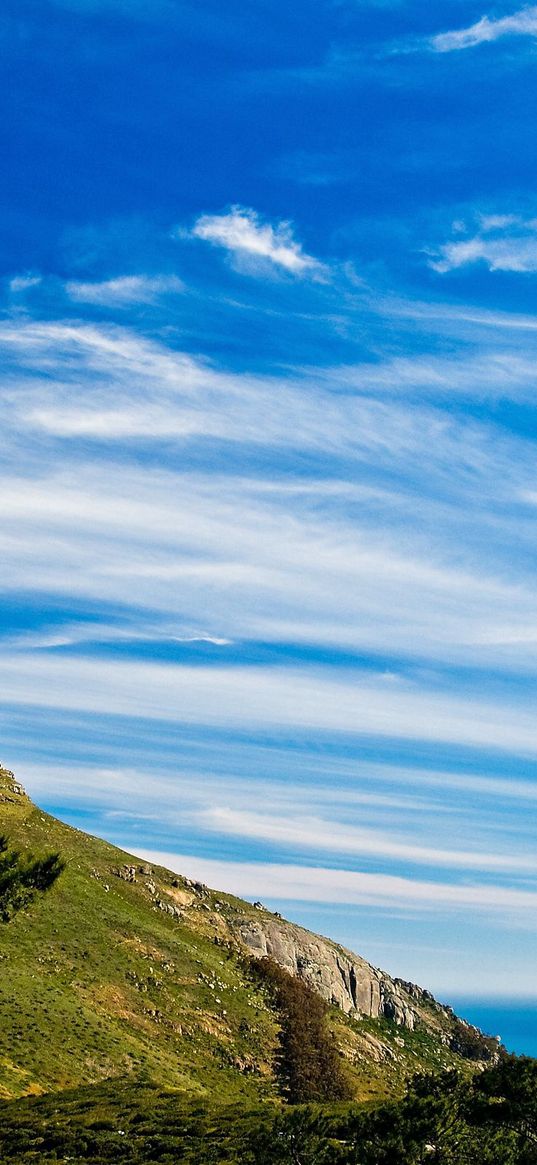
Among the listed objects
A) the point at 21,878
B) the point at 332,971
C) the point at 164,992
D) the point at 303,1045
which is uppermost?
the point at 21,878

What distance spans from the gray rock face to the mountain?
258 millimetres

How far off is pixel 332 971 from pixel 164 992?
52147mm

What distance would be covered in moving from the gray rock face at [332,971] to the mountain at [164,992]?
258mm

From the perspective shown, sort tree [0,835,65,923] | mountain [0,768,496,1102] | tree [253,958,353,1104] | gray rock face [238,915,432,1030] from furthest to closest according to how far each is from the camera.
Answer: gray rock face [238,915,432,1030], tree [253,958,353,1104], mountain [0,768,496,1102], tree [0,835,65,923]

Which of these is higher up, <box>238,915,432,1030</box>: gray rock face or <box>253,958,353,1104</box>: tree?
<box>238,915,432,1030</box>: gray rock face

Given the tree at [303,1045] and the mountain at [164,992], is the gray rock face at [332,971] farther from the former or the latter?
the tree at [303,1045]

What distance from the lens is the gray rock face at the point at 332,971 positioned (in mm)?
143250

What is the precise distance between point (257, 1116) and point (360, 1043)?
64.7 meters

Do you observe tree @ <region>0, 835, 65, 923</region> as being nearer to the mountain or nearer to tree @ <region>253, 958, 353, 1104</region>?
the mountain

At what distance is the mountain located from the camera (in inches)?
3310

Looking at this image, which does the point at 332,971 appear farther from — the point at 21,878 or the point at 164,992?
the point at 21,878

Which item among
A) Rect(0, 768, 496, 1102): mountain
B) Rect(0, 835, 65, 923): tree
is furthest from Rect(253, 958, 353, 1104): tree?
Rect(0, 835, 65, 923): tree

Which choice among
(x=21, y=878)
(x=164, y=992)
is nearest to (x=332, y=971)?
(x=164, y=992)

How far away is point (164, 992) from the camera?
107 metres
